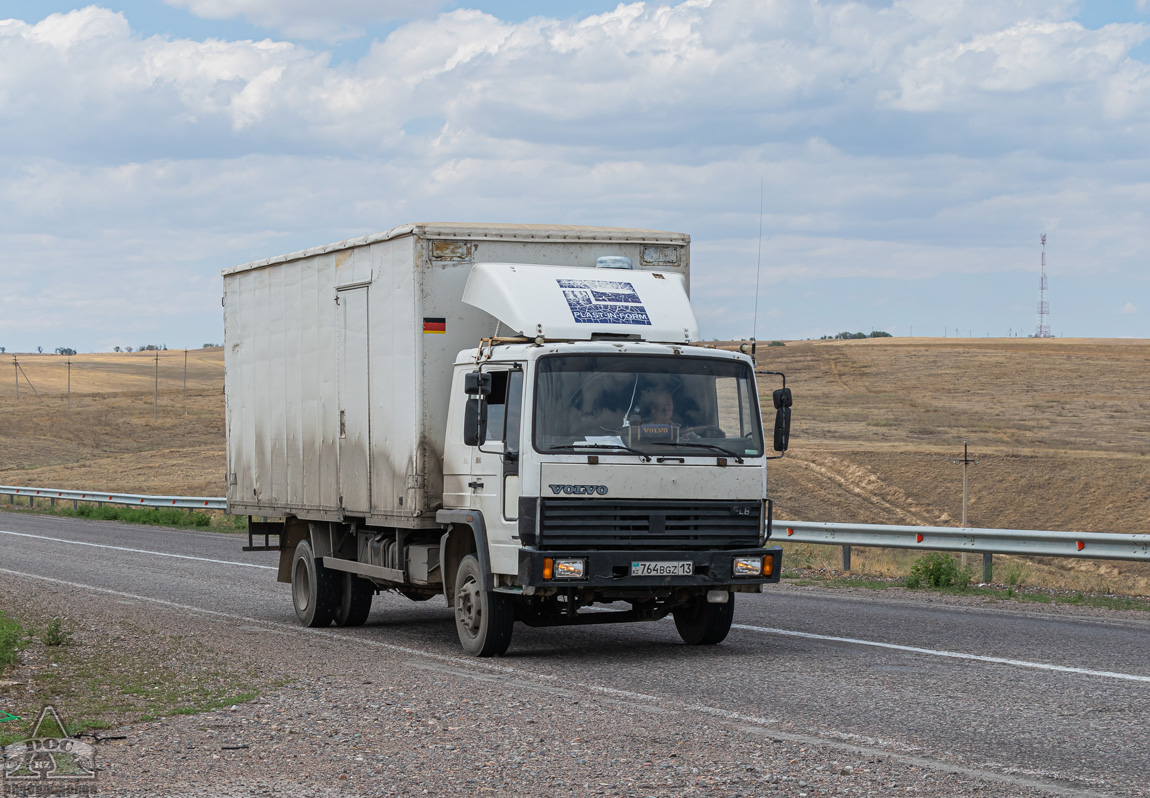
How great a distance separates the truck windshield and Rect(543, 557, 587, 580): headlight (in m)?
0.82

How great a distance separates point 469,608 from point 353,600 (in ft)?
9.56

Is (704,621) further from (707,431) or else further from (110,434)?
(110,434)

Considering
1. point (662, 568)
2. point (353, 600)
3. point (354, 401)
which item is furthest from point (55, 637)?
point (662, 568)

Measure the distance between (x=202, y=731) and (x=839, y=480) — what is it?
39.0m

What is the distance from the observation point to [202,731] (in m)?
7.71

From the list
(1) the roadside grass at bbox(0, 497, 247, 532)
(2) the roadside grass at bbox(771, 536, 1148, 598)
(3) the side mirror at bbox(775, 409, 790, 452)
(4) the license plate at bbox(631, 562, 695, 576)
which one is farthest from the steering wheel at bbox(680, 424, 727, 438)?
(1) the roadside grass at bbox(0, 497, 247, 532)

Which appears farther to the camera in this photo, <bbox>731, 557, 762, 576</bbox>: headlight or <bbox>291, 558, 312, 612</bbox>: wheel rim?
<bbox>291, 558, 312, 612</bbox>: wheel rim

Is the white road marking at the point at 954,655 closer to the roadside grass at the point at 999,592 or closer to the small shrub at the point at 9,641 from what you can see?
the roadside grass at the point at 999,592

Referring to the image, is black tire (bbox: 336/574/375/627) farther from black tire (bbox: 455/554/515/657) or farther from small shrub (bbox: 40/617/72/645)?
small shrub (bbox: 40/617/72/645)

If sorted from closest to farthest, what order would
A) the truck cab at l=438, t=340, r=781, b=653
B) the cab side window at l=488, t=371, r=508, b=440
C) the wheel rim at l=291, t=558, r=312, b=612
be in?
the truck cab at l=438, t=340, r=781, b=653, the cab side window at l=488, t=371, r=508, b=440, the wheel rim at l=291, t=558, r=312, b=612

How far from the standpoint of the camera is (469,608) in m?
10.9

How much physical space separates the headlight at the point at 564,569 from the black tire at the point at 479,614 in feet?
2.57

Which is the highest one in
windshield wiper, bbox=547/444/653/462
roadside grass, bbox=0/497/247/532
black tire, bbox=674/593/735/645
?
windshield wiper, bbox=547/444/653/462

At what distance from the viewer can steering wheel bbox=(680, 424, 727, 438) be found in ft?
34.0
